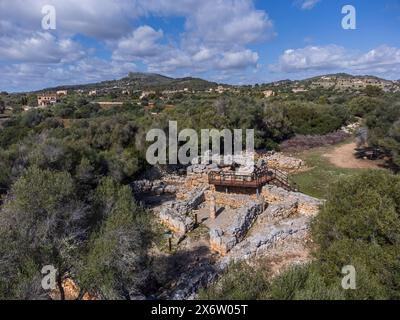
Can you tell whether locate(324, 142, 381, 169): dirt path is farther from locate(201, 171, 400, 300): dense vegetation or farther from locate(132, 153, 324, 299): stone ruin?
locate(201, 171, 400, 300): dense vegetation

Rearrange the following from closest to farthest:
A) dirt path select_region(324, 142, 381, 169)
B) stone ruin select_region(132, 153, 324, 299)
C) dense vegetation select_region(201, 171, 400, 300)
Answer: dense vegetation select_region(201, 171, 400, 300)
stone ruin select_region(132, 153, 324, 299)
dirt path select_region(324, 142, 381, 169)

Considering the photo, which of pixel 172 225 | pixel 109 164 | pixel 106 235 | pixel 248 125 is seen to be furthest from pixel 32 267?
pixel 248 125

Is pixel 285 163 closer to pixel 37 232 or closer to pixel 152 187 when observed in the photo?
pixel 152 187

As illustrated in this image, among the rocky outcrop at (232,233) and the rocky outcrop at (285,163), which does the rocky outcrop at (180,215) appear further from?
the rocky outcrop at (285,163)

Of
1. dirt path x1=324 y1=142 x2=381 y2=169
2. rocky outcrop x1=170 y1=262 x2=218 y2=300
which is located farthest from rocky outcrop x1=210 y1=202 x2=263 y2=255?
dirt path x1=324 y1=142 x2=381 y2=169

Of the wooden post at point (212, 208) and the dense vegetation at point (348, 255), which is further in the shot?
the wooden post at point (212, 208)

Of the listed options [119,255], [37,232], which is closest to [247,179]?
[119,255]

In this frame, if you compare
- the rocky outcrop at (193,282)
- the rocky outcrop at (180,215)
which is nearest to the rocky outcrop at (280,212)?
the rocky outcrop at (180,215)
